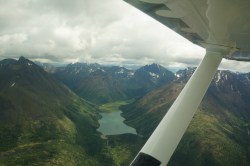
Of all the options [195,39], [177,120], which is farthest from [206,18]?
[177,120]

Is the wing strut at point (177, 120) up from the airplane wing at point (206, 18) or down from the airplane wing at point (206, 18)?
down

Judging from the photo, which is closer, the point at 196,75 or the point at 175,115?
the point at 175,115

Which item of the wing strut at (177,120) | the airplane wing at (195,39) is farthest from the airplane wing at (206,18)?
the wing strut at (177,120)

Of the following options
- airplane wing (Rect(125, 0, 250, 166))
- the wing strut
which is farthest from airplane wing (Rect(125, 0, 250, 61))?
the wing strut

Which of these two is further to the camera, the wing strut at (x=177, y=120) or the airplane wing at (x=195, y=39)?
the wing strut at (x=177, y=120)

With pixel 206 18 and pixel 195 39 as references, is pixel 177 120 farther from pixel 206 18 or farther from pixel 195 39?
pixel 206 18

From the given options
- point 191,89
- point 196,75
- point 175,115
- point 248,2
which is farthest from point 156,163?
point 248,2

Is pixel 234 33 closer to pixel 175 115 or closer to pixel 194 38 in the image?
pixel 194 38

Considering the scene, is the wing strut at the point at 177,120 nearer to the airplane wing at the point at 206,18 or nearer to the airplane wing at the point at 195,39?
the airplane wing at the point at 195,39
